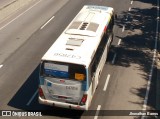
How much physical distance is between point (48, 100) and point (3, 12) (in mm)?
18486

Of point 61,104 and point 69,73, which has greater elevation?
point 69,73

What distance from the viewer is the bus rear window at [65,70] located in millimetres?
16422

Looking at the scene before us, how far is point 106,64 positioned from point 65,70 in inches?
306

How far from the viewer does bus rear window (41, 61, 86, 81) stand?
16.4 metres

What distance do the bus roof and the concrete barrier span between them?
42.2 ft

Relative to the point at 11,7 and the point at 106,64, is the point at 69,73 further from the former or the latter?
the point at 11,7

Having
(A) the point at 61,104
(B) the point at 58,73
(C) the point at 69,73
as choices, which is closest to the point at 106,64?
(A) the point at 61,104

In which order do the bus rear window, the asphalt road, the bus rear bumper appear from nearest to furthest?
the bus rear window < the bus rear bumper < the asphalt road

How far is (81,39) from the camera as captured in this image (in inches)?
735

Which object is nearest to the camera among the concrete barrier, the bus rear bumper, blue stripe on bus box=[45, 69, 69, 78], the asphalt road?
blue stripe on bus box=[45, 69, 69, 78]

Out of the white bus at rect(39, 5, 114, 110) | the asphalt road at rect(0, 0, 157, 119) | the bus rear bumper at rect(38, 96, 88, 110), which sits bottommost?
the asphalt road at rect(0, 0, 157, 119)

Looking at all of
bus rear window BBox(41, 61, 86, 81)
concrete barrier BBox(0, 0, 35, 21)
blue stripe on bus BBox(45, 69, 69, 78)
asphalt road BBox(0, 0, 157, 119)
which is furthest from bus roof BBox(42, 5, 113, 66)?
concrete barrier BBox(0, 0, 35, 21)

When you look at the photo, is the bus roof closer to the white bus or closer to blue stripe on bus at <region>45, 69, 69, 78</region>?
the white bus

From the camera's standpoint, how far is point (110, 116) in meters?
18.2
